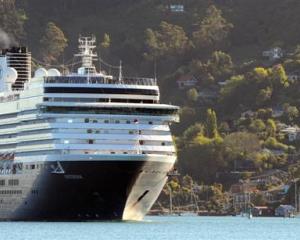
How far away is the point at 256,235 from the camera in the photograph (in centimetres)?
15612

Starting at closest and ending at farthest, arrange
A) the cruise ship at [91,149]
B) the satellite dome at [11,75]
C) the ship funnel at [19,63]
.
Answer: the cruise ship at [91,149], the satellite dome at [11,75], the ship funnel at [19,63]

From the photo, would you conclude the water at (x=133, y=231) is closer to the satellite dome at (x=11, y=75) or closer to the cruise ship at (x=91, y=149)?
the cruise ship at (x=91, y=149)

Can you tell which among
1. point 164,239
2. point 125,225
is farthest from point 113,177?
point 164,239

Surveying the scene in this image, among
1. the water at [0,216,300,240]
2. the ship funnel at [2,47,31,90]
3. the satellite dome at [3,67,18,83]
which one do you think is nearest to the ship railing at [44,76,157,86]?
the water at [0,216,300,240]

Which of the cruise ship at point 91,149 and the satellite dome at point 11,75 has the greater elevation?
the satellite dome at point 11,75

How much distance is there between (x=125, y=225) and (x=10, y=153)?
1488 cm

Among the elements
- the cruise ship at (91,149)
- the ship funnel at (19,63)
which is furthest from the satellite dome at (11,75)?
the cruise ship at (91,149)

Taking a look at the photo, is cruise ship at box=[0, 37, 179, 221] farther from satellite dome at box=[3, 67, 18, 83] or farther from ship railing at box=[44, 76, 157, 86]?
satellite dome at box=[3, 67, 18, 83]

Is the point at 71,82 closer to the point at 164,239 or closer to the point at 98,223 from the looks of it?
the point at 98,223

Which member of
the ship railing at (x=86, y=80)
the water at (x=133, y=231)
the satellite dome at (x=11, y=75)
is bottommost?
the water at (x=133, y=231)

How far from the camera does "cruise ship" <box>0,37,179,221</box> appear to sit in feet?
526

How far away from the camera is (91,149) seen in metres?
160

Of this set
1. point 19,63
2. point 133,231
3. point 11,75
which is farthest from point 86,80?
point 19,63

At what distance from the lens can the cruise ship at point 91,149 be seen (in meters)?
160
